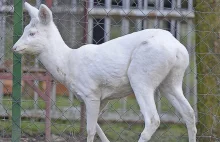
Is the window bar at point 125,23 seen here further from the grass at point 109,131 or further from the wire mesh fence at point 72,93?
the grass at point 109,131

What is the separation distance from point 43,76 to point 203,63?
64.0 inches

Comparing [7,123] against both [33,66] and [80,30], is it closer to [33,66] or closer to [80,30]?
[33,66]

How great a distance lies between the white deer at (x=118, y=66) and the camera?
4383 millimetres

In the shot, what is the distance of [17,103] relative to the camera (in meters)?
4.91

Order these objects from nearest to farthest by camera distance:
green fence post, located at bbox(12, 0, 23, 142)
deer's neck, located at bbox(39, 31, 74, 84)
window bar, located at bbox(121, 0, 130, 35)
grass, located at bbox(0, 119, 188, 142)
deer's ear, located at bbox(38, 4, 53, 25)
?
deer's ear, located at bbox(38, 4, 53, 25) < deer's neck, located at bbox(39, 31, 74, 84) < green fence post, located at bbox(12, 0, 23, 142) < grass, located at bbox(0, 119, 188, 142) < window bar, located at bbox(121, 0, 130, 35)

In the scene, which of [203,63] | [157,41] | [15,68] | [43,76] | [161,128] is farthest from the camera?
[161,128]

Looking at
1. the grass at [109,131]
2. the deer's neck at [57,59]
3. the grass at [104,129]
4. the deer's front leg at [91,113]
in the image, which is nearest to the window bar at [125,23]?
the grass at [104,129]

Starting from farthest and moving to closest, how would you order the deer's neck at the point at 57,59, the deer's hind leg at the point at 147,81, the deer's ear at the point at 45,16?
the deer's neck at the point at 57,59
the deer's ear at the point at 45,16
the deer's hind leg at the point at 147,81

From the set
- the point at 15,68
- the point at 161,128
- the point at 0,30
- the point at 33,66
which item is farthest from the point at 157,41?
the point at 161,128

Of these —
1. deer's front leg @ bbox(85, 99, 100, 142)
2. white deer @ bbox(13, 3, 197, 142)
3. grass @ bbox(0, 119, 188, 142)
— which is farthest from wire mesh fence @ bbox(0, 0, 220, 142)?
deer's front leg @ bbox(85, 99, 100, 142)

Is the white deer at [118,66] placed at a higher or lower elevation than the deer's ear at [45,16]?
lower

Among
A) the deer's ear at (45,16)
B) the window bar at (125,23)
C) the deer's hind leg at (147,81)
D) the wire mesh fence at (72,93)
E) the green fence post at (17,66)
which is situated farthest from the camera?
the window bar at (125,23)

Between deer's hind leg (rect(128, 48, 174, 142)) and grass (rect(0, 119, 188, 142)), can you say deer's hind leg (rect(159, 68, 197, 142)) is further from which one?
grass (rect(0, 119, 188, 142))

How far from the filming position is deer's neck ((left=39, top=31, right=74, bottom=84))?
4.59 m
